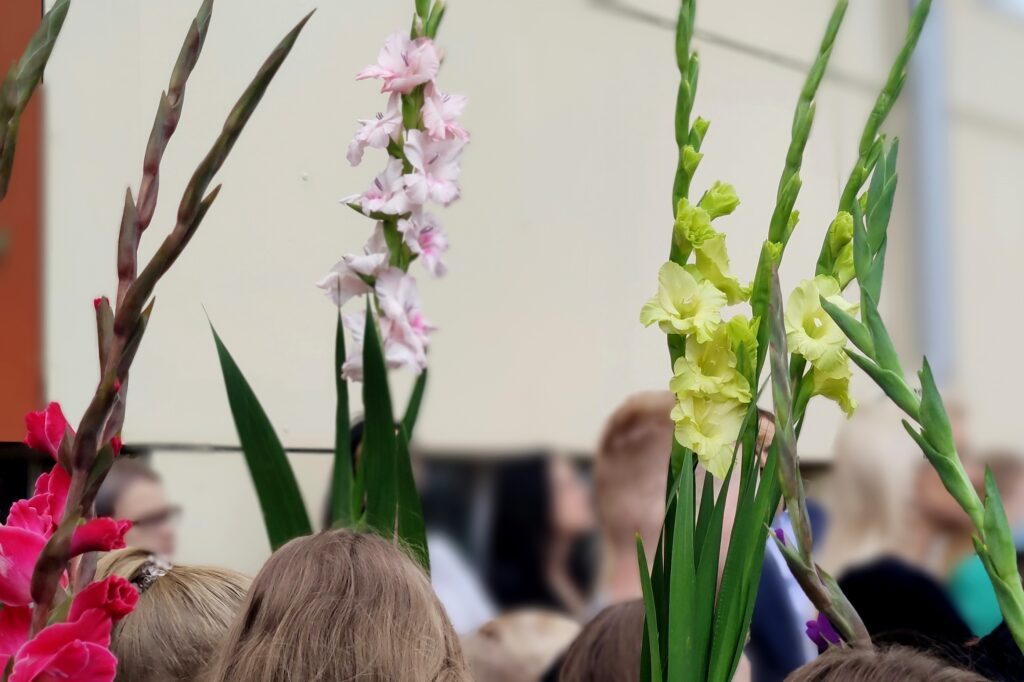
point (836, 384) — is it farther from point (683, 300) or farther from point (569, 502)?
point (569, 502)

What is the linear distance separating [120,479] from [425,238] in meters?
0.68

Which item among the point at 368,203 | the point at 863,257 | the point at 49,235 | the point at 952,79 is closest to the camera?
the point at 863,257

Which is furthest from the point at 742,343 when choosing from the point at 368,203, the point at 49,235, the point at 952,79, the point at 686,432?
the point at 952,79

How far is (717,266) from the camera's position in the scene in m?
0.64

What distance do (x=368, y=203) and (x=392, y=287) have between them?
0.07 m

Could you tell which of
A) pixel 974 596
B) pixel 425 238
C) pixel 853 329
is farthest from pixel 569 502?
pixel 853 329

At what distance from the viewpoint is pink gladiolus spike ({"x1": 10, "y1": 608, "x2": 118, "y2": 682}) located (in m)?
0.33

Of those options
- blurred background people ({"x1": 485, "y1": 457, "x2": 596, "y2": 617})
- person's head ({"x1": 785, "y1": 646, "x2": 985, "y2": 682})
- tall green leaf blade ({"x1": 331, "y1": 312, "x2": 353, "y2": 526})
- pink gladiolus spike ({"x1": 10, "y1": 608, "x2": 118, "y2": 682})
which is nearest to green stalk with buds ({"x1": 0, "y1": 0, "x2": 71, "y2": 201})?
pink gladiolus spike ({"x1": 10, "y1": 608, "x2": 118, "y2": 682})

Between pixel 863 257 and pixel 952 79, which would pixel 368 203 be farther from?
pixel 952 79

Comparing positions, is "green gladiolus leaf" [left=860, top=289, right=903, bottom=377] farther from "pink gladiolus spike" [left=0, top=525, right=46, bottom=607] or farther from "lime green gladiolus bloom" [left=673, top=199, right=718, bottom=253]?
"pink gladiolus spike" [left=0, top=525, right=46, bottom=607]

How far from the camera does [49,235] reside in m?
1.31

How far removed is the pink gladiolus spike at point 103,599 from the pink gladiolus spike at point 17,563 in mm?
20

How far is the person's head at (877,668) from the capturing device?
568mm

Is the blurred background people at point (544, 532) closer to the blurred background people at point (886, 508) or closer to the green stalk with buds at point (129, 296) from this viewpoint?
the blurred background people at point (886, 508)
